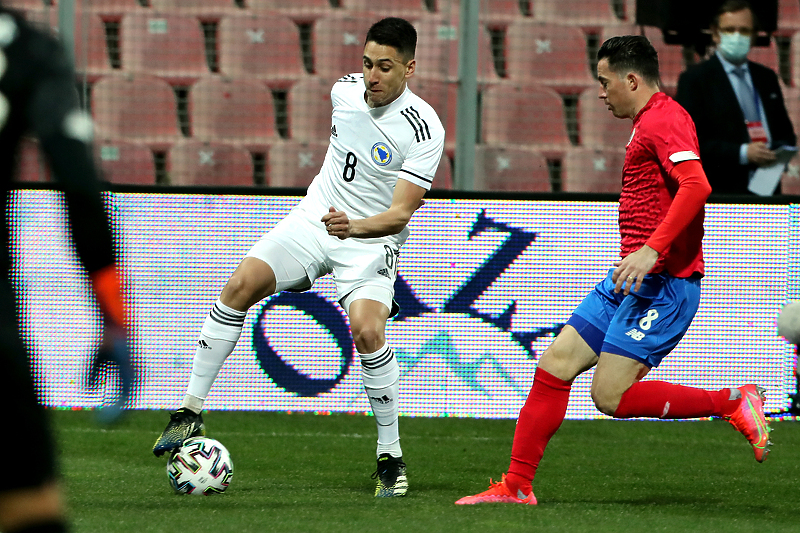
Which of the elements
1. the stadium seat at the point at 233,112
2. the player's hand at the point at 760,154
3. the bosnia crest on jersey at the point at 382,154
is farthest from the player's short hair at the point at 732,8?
the bosnia crest on jersey at the point at 382,154

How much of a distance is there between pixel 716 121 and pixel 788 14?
5.23ft

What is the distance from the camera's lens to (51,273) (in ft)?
21.1

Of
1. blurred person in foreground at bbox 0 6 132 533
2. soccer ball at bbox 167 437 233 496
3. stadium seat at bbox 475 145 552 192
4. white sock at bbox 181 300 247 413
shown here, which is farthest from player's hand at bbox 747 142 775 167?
blurred person in foreground at bbox 0 6 132 533

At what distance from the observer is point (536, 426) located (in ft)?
13.8

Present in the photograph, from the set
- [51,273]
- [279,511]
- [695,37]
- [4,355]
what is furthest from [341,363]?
[4,355]

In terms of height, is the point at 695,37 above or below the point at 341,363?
above

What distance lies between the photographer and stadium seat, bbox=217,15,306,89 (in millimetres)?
8281

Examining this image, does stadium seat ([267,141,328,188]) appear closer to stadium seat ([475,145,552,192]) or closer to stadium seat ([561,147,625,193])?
stadium seat ([475,145,552,192])

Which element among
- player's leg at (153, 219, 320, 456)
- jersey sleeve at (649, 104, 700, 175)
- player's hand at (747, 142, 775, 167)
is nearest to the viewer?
jersey sleeve at (649, 104, 700, 175)

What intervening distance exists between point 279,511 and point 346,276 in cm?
112

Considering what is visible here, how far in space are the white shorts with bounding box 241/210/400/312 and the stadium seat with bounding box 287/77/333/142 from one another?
348cm

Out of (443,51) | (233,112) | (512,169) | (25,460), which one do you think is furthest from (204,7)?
(25,460)

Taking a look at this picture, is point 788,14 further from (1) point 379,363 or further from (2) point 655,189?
(1) point 379,363

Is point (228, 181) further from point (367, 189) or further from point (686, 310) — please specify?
point (686, 310)
